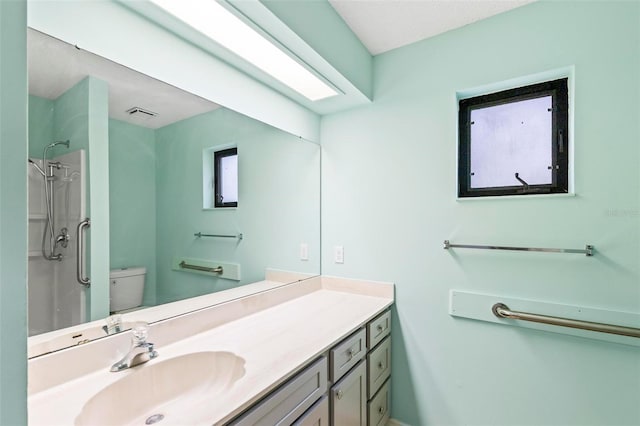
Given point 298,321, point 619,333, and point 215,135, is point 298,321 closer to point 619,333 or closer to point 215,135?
point 215,135

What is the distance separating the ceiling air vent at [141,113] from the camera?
114 cm

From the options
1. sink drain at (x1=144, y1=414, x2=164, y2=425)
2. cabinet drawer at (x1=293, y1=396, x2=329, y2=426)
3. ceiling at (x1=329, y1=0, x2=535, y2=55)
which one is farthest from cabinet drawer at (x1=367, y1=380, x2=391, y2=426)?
ceiling at (x1=329, y1=0, x2=535, y2=55)

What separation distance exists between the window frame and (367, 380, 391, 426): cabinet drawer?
1.22 m

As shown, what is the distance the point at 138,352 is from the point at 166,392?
167 millimetres

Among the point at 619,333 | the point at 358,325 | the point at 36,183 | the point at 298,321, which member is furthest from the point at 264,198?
the point at 619,333

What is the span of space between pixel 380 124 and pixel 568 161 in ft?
3.24

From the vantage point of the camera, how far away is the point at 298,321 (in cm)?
144

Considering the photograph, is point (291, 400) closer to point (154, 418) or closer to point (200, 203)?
point (154, 418)

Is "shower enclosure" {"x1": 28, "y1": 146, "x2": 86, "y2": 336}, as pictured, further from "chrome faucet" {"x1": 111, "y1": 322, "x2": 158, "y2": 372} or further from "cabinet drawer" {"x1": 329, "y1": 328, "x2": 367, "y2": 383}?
"cabinet drawer" {"x1": 329, "y1": 328, "x2": 367, "y2": 383}

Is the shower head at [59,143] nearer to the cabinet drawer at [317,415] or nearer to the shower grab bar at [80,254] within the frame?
the shower grab bar at [80,254]

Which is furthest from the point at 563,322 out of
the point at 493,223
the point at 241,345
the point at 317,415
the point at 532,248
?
the point at 241,345

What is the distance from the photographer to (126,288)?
110cm

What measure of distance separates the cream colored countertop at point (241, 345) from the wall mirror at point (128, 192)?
0.07m

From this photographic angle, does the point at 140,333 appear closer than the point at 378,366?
Yes
